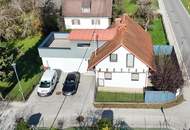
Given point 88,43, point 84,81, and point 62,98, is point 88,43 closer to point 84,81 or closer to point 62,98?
point 84,81

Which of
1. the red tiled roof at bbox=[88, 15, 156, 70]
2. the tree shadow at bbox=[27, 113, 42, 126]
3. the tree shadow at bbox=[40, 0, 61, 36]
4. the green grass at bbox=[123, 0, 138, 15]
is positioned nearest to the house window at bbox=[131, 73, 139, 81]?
the red tiled roof at bbox=[88, 15, 156, 70]

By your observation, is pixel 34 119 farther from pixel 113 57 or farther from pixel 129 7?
pixel 129 7

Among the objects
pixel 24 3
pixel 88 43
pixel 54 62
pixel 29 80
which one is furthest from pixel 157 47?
pixel 24 3

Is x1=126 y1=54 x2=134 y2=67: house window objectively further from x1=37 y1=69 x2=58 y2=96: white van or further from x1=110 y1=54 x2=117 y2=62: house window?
x1=37 y1=69 x2=58 y2=96: white van

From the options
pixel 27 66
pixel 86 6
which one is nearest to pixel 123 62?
pixel 27 66

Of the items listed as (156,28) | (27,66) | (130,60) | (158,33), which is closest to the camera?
(130,60)

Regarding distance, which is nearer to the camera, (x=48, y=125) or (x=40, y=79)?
(x=48, y=125)
